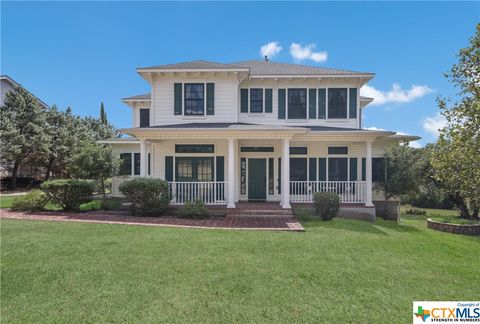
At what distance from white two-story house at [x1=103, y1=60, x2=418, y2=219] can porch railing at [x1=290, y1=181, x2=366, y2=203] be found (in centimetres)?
4

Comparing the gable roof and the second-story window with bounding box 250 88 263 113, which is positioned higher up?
the gable roof

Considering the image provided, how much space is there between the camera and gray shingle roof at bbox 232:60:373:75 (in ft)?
44.2

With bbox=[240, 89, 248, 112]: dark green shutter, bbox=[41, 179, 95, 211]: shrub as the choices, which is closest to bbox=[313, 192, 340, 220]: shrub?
bbox=[240, 89, 248, 112]: dark green shutter

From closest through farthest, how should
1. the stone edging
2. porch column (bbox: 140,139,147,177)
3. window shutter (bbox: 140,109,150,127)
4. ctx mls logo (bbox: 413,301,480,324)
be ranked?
ctx mls logo (bbox: 413,301,480,324), the stone edging, porch column (bbox: 140,139,147,177), window shutter (bbox: 140,109,150,127)

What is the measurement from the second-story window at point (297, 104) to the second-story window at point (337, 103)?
127 cm

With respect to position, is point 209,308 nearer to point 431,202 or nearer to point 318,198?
point 318,198

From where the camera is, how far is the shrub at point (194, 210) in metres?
10.2

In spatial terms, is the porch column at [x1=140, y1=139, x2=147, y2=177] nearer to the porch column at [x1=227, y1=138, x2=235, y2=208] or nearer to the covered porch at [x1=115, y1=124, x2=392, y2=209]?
the covered porch at [x1=115, y1=124, x2=392, y2=209]

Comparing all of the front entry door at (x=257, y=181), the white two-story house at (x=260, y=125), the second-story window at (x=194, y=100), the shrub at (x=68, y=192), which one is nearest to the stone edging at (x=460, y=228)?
the white two-story house at (x=260, y=125)

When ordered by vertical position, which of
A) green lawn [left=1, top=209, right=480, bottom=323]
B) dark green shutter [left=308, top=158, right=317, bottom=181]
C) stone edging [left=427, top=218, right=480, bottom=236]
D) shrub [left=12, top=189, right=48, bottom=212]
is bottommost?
stone edging [left=427, top=218, right=480, bottom=236]

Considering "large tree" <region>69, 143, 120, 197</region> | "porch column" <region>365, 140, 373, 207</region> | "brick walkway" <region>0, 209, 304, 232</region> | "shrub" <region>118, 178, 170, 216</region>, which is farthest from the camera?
"large tree" <region>69, 143, 120, 197</region>

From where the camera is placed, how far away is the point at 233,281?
15.0ft

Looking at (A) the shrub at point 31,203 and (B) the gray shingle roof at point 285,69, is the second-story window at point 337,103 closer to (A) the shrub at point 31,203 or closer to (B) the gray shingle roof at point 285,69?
(B) the gray shingle roof at point 285,69

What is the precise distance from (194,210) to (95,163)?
8.53 meters
